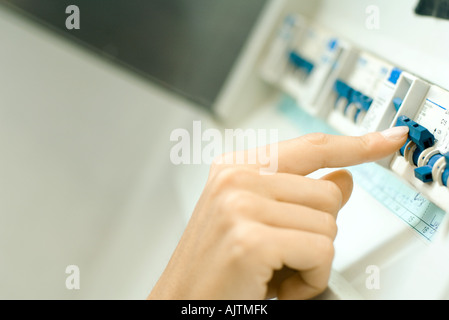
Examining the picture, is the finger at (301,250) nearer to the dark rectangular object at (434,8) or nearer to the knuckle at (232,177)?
the knuckle at (232,177)

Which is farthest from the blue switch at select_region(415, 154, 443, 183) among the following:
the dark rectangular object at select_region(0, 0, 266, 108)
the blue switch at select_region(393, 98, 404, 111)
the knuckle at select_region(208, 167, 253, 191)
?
the dark rectangular object at select_region(0, 0, 266, 108)

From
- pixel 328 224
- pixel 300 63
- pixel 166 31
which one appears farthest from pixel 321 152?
pixel 166 31

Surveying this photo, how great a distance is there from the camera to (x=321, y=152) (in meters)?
0.57

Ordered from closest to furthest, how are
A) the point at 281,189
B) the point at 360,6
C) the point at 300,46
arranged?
the point at 281,189, the point at 360,6, the point at 300,46

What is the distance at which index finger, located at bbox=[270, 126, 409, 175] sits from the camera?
0.57 meters

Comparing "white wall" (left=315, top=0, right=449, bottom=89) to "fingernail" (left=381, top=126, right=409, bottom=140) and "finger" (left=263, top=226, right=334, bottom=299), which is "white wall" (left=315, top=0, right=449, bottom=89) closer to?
"fingernail" (left=381, top=126, right=409, bottom=140)

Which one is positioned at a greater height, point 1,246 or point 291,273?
point 291,273

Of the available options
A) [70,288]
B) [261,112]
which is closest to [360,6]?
[261,112]

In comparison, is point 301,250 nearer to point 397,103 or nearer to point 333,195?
point 333,195

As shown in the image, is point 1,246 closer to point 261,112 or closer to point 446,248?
point 261,112

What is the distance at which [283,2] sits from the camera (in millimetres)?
1044

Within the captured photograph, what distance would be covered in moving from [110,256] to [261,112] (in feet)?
2.02

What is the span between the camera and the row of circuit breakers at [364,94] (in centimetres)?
60

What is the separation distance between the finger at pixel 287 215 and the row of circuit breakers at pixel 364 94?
0.17 m
